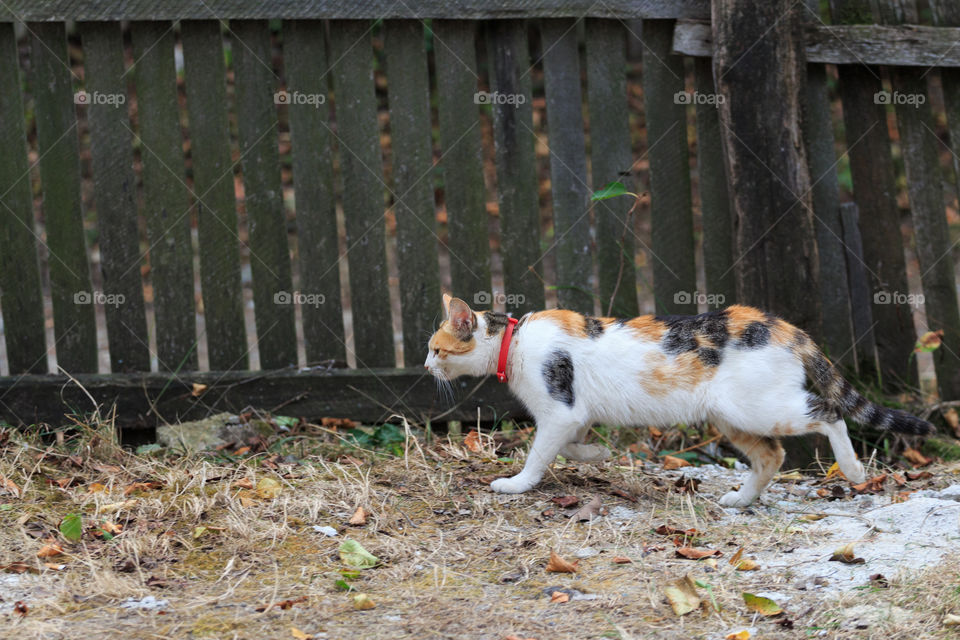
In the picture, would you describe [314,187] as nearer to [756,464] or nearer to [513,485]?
[513,485]

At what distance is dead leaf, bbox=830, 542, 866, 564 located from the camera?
343cm

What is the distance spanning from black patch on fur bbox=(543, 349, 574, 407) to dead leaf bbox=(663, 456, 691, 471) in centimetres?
94

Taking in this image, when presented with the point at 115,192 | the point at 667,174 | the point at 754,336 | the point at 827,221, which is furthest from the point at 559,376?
the point at 115,192

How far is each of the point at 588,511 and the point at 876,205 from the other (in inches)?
95.3

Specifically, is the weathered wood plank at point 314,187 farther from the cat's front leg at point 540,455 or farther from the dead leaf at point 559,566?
the dead leaf at point 559,566

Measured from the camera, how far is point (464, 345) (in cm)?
435

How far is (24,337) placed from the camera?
518 centimetres

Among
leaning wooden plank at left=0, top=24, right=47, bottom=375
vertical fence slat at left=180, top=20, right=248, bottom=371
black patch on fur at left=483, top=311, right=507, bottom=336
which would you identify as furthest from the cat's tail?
leaning wooden plank at left=0, top=24, right=47, bottom=375

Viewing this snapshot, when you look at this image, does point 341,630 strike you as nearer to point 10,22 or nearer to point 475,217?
point 475,217

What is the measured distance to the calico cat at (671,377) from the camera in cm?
405

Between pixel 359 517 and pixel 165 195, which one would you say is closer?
pixel 359 517

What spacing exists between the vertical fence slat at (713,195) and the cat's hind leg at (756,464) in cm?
117

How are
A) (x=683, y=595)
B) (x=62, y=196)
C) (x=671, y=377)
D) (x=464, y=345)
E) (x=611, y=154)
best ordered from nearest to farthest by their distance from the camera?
(x=683, y=595) < (x=671, y=377) < (x=464, y=345) < (x=62, y=196) < (x=611, y=154)

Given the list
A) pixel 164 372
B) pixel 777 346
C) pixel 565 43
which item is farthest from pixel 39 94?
pixel 777 346
